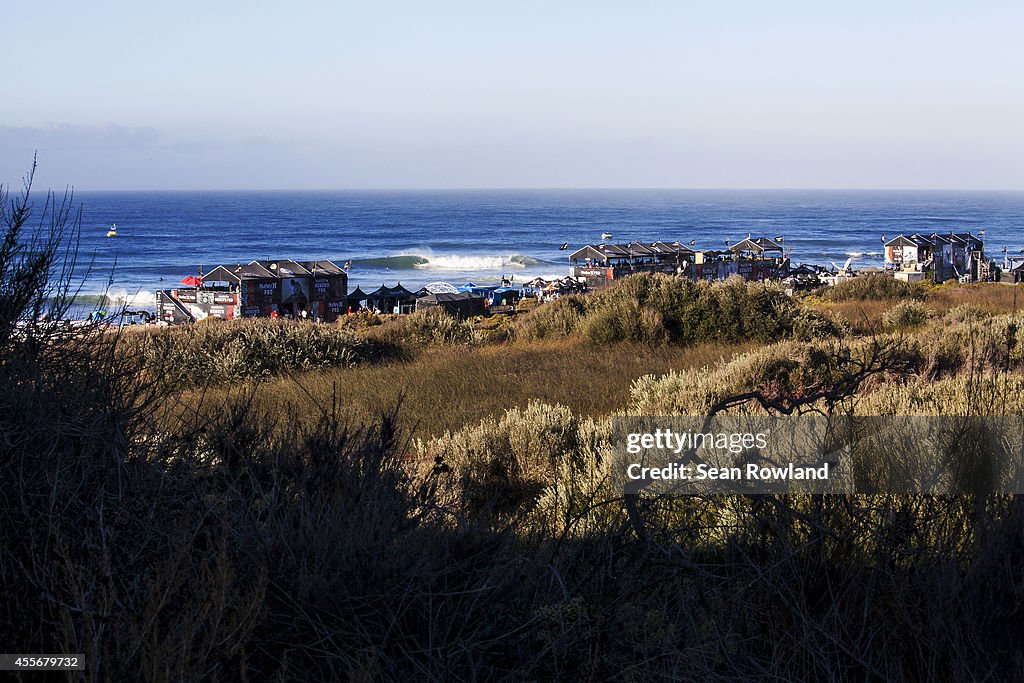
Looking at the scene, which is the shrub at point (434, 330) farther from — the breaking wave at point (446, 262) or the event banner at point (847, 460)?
the breaking wave at point (446, 262)

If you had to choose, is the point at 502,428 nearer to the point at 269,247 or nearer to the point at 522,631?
the point at 522,631

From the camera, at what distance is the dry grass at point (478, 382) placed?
8727mm

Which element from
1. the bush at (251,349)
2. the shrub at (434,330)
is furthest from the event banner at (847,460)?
the shrub at (434,330)

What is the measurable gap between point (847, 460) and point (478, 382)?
643 cm

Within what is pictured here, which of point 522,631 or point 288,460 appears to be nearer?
point 522,631

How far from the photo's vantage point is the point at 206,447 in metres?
4.47

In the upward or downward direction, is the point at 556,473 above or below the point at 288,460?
below

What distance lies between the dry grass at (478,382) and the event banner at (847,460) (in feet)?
11.0

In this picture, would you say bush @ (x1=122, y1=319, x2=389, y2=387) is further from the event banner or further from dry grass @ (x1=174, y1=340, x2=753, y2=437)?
the event banner

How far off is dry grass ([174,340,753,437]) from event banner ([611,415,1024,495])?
3.36 meters

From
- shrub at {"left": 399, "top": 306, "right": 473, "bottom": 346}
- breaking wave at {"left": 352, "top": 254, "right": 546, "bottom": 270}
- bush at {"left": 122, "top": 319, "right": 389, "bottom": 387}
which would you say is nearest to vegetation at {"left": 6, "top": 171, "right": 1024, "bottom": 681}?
bush at {"left": 122, "top": 319, "right": 389, "bottom": 387}

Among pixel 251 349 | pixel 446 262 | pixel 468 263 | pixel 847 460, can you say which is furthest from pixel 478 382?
pixel 446 262

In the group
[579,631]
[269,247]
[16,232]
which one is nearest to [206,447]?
[16,232]

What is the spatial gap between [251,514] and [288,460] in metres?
0.88
